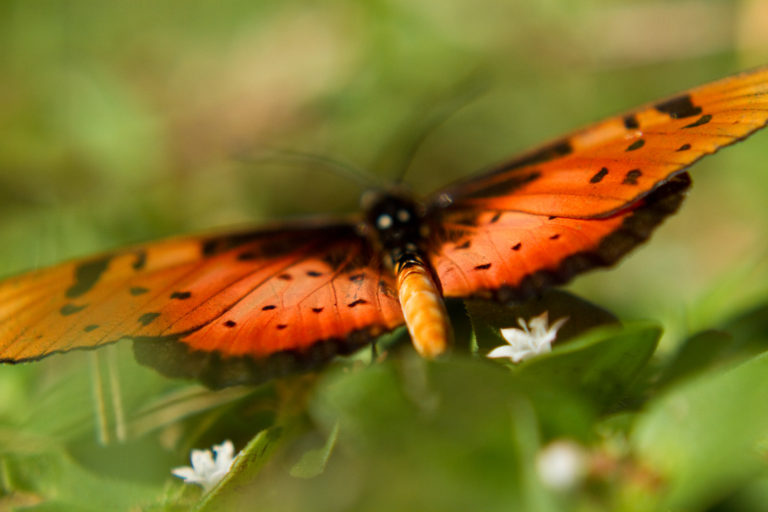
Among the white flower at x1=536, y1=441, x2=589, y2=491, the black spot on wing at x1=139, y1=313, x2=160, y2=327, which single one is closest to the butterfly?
the black spot on wing at x1=139, y1=313, x2=160, y2=327

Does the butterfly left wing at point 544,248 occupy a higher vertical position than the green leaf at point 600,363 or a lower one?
higher

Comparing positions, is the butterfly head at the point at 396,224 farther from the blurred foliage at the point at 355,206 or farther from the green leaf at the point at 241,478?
the green leaf at the point at 241,478

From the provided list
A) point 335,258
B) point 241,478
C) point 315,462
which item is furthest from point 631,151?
point 241,478

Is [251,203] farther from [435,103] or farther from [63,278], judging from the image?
[63,278]

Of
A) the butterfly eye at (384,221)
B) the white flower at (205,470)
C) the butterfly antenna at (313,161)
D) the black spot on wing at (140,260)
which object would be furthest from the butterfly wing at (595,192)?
the butterfly antenna at (313,161)

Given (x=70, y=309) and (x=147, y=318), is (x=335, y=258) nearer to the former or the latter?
(x=147, y=318)

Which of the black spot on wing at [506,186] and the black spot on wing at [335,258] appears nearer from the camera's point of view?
the black spot on wing at [506,186]
